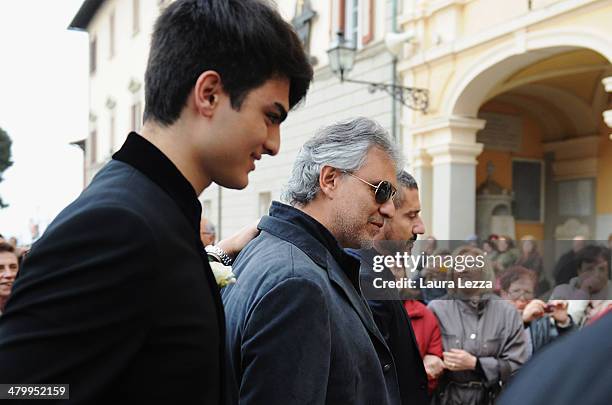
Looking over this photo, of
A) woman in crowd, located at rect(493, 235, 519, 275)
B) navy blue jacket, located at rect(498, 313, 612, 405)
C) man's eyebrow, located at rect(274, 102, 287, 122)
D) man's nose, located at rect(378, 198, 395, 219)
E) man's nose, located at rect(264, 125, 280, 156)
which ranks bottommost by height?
woman in crowd, located at rect(493, 235, 519, 275)

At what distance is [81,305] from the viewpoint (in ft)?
3.51

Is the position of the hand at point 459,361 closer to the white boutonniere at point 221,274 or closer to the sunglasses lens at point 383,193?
the sunglasses lens at point 383,193

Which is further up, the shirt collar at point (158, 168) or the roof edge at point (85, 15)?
the roof edge at point (85, 15)

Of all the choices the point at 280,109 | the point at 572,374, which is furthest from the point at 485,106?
the point at 572,374

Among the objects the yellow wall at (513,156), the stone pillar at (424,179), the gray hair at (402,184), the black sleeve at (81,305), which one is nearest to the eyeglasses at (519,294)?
the gray hair at (402,184)

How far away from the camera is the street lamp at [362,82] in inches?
409

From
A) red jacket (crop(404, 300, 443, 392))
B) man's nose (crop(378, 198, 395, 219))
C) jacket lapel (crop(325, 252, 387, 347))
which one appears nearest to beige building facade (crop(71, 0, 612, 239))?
red jacket (crop(404, 300, 443, 392))

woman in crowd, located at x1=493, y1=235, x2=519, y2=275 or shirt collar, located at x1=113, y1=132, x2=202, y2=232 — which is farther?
woman in crowd, located at x1=493, y1=235, x2=519, y2=275

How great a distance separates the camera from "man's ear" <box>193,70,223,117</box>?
4.39 feet

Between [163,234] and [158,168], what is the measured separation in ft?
0.57

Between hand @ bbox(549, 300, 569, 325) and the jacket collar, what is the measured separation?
2479 millimetres

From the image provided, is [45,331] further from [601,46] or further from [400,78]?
[400,78]

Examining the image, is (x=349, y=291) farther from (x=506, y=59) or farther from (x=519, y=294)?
(x=506, y=59)

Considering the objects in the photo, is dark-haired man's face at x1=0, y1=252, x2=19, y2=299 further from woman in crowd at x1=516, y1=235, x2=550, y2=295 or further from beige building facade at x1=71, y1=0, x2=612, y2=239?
beige building facade at x1=71, y1=0, x2=612, y2=239
